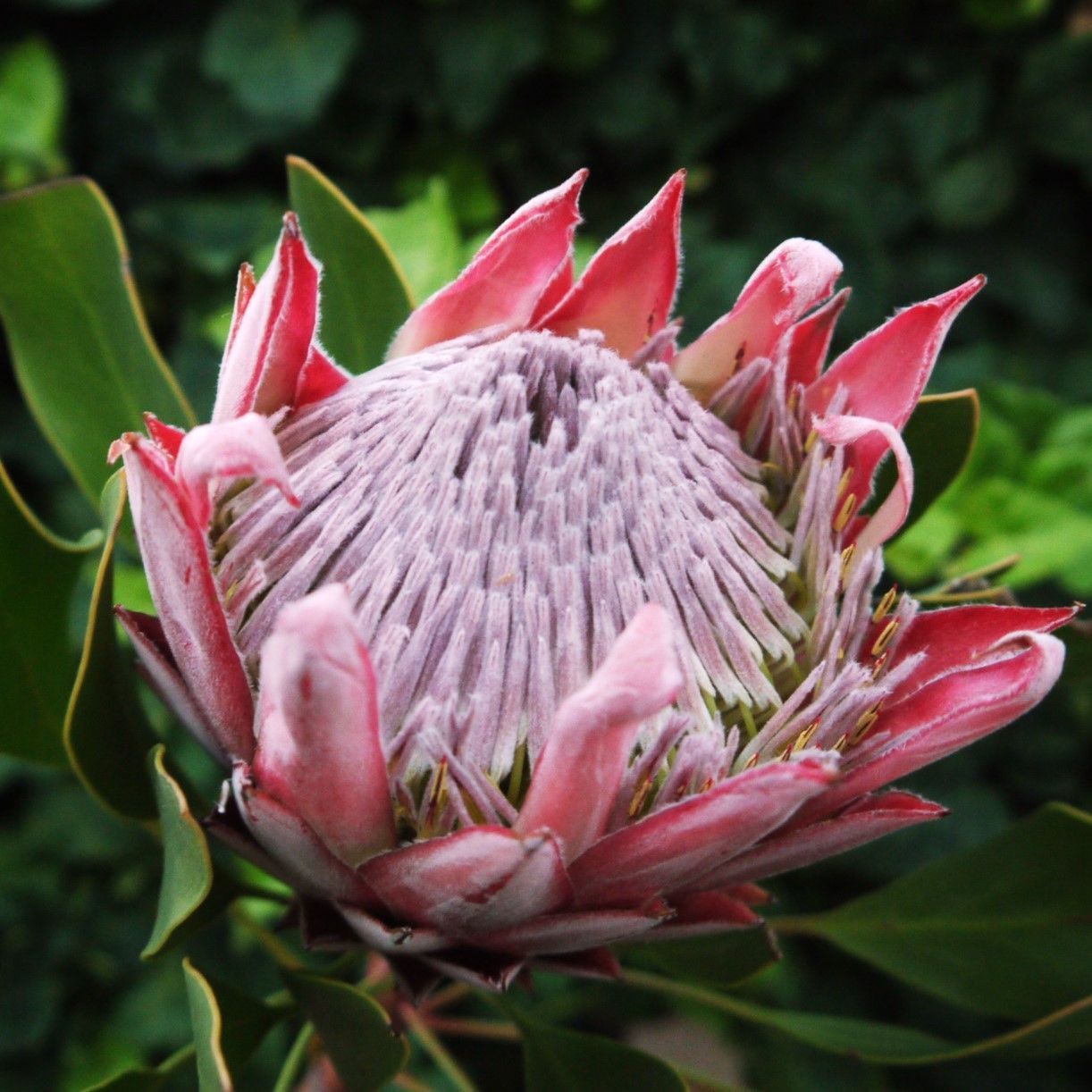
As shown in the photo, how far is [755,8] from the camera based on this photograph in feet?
7.79

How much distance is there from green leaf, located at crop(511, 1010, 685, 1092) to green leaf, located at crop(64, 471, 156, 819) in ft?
1.24

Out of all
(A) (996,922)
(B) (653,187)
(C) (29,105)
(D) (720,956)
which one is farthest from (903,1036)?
(C) (29,105)

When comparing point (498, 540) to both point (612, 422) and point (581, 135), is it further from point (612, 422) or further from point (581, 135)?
point (581, 135)

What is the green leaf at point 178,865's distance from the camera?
2.52ft

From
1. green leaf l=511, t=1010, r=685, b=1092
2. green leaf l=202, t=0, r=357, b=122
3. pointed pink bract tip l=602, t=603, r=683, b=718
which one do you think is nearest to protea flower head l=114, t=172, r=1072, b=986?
pointed pink bract tip l=602, t=603, r=683, b=718

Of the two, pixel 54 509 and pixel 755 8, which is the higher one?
pixel 755 8

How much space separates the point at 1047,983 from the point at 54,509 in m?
1.69

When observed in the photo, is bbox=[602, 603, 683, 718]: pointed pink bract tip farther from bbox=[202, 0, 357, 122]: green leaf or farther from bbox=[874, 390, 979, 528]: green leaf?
bbox=[202, 0, 357, 122]: green leaf

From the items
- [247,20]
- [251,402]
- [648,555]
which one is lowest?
[648,555]

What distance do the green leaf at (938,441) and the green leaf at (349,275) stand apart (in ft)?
1.65

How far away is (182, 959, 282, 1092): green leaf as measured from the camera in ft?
2.49

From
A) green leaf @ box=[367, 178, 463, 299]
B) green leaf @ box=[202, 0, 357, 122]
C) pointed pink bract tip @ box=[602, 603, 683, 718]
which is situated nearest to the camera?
pointed pink bract tip @ box=[602, 603, 683, 718]

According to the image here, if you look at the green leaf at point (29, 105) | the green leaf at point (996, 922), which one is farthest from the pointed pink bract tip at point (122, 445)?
the green leaf at point (29, 105)

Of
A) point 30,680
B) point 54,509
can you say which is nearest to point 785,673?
point 30,680
